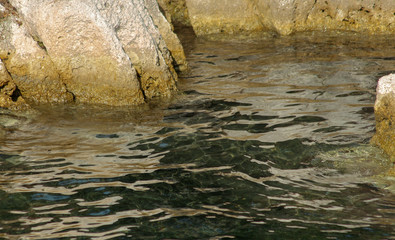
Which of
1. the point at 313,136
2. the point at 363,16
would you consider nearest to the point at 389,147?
the point at 313,136

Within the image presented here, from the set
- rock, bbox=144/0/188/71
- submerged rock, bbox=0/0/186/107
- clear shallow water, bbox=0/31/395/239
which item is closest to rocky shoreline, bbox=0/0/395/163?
submerged rock, bbox=0/0/186/107

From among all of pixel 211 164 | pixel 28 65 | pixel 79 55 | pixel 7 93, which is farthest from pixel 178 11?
pixel 211 164

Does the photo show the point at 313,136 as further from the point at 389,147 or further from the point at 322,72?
the point at 322,72

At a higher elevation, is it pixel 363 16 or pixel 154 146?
pixel 363 16

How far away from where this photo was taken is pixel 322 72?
9.72m

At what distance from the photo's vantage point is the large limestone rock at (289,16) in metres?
12.4

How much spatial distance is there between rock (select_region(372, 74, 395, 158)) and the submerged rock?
407cm

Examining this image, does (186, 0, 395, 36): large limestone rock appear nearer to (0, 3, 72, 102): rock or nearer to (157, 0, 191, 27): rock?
(157, 0, 191, 27): rock

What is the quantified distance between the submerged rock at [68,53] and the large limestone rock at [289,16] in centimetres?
476

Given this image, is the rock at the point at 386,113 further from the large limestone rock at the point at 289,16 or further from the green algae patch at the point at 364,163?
the large limestone rock at the point at 289,16

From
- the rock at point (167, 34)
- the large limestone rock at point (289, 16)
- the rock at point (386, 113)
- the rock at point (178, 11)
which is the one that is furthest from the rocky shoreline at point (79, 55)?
the rock at point (178, 11)

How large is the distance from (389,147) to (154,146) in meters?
2.96

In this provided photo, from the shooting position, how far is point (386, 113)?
6129mm

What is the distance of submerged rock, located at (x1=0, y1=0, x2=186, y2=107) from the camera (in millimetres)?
8445
